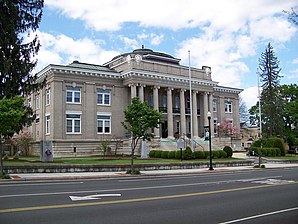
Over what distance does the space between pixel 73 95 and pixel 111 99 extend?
17.9 feet

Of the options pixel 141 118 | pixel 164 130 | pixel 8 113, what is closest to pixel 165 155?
pixel 164 130

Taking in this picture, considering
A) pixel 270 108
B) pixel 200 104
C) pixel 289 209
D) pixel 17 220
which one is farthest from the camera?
pixel 270 108

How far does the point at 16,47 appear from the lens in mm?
31266

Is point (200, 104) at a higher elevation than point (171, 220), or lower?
higher

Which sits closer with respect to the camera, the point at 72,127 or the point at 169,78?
the point at 72,127

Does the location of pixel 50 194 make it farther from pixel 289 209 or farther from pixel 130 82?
pixel 130 82

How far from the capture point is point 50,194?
42.6ft

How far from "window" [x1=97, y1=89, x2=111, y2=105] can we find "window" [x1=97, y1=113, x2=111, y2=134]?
5.34ft

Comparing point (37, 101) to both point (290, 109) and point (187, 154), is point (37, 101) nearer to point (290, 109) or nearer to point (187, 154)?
point (187, 154)

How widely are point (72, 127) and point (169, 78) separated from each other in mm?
15222

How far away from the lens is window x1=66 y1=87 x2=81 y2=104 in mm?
46094

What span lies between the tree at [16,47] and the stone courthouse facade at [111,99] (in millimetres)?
11738

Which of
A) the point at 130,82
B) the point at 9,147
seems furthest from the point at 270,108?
the point at 9,147

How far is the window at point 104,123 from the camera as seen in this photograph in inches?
1903
